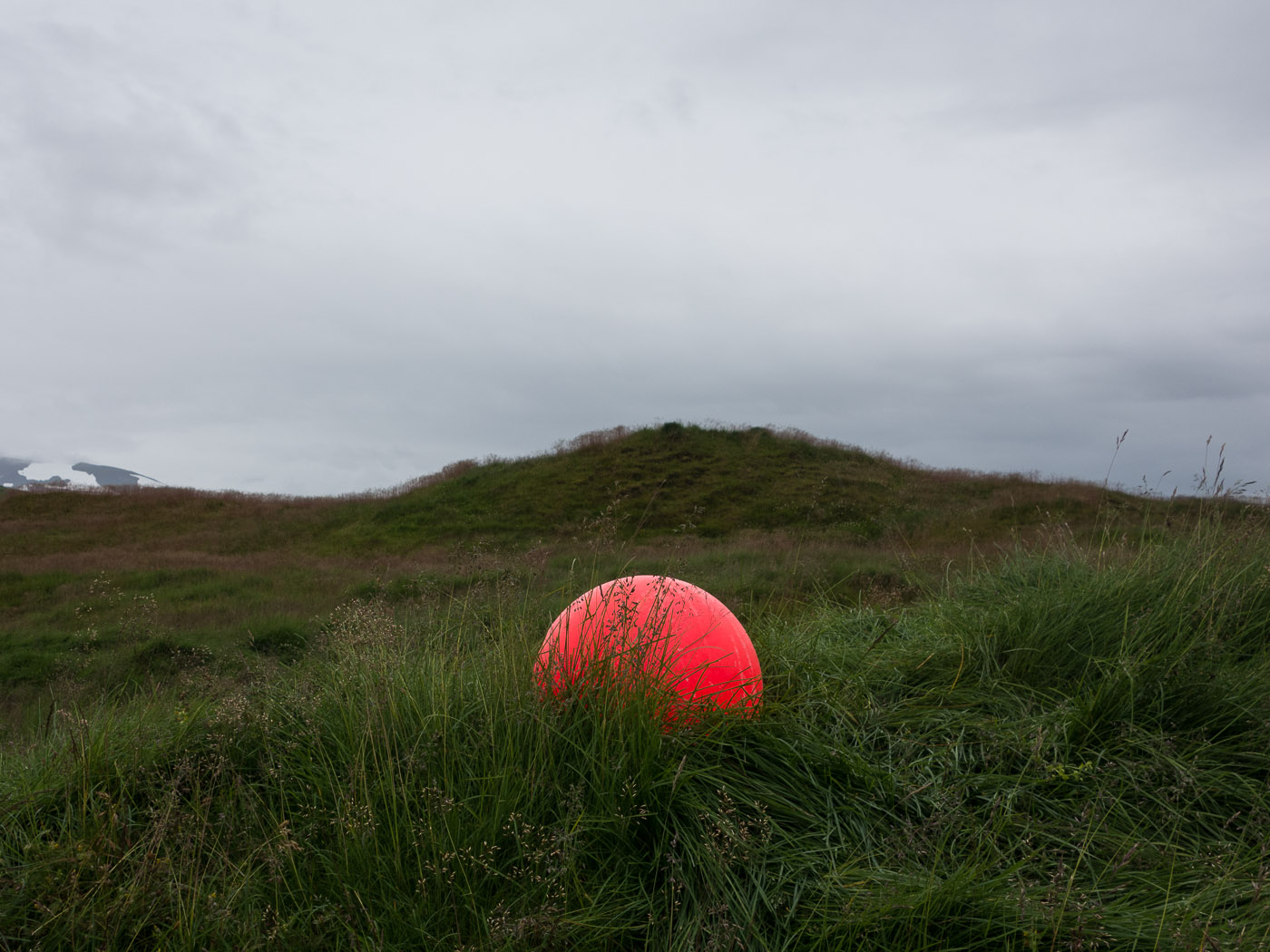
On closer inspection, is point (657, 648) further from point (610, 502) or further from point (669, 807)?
point (610, 502)

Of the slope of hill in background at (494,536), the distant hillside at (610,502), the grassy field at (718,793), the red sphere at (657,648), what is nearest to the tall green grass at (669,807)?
the grassy field at (718,793)

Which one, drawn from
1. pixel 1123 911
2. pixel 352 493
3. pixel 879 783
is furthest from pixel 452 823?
pixel 352 493

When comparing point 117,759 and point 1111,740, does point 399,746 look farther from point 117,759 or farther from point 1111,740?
point 1111,740

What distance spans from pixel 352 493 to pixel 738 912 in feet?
95.3

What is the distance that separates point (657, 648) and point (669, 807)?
3.01ft

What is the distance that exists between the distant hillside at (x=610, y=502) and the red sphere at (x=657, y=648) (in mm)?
13764

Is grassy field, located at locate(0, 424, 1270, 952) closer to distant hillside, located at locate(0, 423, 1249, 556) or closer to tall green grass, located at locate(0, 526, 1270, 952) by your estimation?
tall green grass, located at locate(0, 526, 1270, 952)

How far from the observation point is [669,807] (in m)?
3.30

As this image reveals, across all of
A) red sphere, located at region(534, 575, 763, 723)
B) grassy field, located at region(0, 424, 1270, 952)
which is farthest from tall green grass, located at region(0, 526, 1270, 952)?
red sphere, located at region(534, 575, 763, 723)

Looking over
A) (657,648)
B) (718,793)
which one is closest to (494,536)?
(657,648)

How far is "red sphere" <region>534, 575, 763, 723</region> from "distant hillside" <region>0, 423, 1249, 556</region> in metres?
13.8

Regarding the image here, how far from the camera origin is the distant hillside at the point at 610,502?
20.7 metres

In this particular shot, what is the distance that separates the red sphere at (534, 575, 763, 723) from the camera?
12.5ft

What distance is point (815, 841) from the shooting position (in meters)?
3.40
